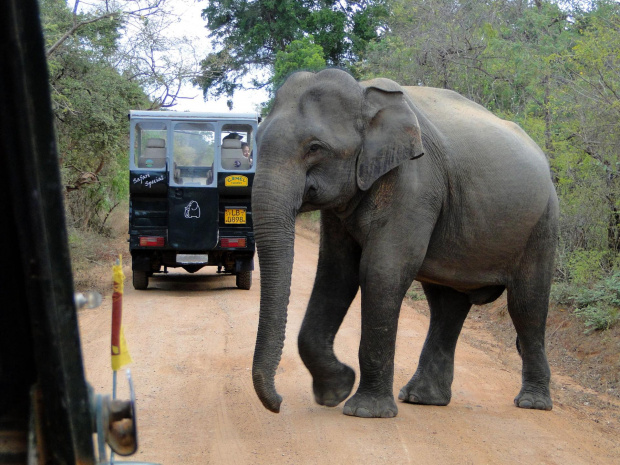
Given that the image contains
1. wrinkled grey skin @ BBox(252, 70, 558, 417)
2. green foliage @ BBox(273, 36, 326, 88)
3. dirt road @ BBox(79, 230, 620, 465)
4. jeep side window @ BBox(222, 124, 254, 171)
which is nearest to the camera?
dirt road @ BBox(79, 230, 620, 465)

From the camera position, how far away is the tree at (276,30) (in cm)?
3625

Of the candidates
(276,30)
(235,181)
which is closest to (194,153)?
(235,181)

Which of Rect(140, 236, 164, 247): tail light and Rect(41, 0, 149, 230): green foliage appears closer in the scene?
Rect(140, 236, 164, 247): tail light

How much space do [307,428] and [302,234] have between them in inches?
862

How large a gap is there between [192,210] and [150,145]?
1.41 meters

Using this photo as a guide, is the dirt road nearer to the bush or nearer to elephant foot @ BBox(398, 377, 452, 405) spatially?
elephant foot @ BBox(398, 377, 452, 405)

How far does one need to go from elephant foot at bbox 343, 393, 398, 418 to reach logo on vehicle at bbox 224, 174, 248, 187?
26.7 ft

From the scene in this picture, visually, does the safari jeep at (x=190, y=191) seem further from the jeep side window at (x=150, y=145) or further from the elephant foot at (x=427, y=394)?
the elephant foot at (x=427, y=394)

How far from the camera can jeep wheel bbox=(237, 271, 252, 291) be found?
15.1m

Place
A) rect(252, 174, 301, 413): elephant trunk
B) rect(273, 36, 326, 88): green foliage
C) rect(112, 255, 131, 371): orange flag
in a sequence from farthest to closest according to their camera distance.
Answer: rect(273, 36, 326, 88): green foliage
rect(252, 174, 301, 413): elephant trunk
rect(112, 255, 131, 371): orange flag

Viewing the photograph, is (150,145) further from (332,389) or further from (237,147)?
(332,389)

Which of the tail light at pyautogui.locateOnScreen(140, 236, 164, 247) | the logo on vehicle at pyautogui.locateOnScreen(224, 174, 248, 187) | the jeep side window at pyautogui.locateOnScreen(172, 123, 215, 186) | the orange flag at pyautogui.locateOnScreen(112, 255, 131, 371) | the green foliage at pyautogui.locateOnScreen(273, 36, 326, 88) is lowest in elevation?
the tail light at pyautogui.locateOnScreen(140, 236, 164, 247)

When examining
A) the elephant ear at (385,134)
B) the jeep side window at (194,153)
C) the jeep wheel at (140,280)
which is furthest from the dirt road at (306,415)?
the jeep side window at (194,153)

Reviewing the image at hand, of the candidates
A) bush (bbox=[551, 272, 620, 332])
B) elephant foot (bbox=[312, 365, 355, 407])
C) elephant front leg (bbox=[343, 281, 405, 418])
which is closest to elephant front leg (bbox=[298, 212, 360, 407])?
elephant foot (bbox=[312, 365, 355, 407])
